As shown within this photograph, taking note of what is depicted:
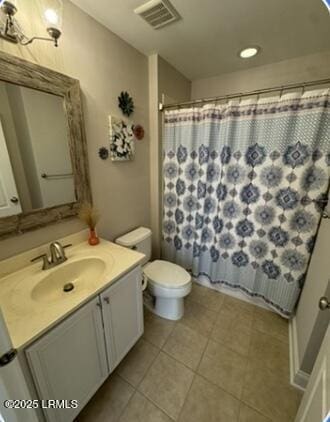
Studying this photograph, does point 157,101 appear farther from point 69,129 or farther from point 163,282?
point 163,282

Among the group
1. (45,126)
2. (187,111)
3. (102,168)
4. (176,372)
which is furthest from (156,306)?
(187,111)

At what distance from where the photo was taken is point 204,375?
129cm

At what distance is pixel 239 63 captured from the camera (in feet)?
6.22

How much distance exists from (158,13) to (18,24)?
32.5 inches

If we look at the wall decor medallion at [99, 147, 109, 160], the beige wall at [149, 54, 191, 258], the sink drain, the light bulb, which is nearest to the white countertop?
the sink drain

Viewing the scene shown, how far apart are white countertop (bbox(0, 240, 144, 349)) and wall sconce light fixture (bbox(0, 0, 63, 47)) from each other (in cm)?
114

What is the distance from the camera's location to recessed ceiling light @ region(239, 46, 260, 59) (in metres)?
1.66

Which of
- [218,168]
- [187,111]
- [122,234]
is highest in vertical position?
[187,111]

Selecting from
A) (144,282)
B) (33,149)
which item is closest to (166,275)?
(144,282)

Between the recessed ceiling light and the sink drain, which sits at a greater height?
the recessed ceiling light

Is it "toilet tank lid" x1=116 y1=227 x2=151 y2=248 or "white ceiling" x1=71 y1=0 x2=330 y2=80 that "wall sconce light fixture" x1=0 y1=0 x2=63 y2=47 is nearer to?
"white ceiling" x1=71 y1=0 x2=330 y2=80

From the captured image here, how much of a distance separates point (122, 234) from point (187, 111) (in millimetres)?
1310

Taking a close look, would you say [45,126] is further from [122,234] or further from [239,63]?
[239,63]

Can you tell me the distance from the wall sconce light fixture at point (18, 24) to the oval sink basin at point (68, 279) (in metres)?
1.22
